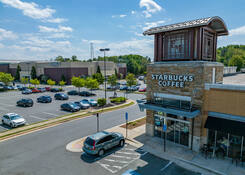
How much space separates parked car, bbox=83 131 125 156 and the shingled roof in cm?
1033

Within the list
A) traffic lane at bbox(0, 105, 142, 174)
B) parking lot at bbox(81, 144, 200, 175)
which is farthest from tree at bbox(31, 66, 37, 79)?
parking lot at bbox(81, 144, 200, 175)

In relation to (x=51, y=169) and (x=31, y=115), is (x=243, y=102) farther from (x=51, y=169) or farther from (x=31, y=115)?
(x=31, y=115)

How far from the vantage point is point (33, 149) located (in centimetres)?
1556

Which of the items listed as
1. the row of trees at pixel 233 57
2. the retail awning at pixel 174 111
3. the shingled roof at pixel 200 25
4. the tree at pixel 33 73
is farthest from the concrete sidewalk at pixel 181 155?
the tree at pixel 33 73

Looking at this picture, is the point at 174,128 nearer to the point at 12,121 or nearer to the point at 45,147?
the point at 45,147

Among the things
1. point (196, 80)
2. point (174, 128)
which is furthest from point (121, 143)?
point (196, 80)

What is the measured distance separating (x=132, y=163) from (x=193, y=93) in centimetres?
745

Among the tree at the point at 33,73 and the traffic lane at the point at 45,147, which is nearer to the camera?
the traffic lane at the point at 45,147

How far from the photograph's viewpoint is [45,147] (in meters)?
15.9

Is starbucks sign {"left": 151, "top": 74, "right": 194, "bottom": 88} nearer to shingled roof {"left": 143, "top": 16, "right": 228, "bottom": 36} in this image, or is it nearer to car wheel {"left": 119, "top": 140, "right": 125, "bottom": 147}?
shingled roof {"left": 143, "top": 16, "right": 228, "bottom": 36}

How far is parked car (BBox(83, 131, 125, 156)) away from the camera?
13.8m

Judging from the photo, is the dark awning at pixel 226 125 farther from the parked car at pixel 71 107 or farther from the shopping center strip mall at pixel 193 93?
the parked car at pixel 71 107

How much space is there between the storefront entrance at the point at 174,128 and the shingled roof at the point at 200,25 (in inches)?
308

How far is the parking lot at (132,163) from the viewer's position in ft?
39.7
